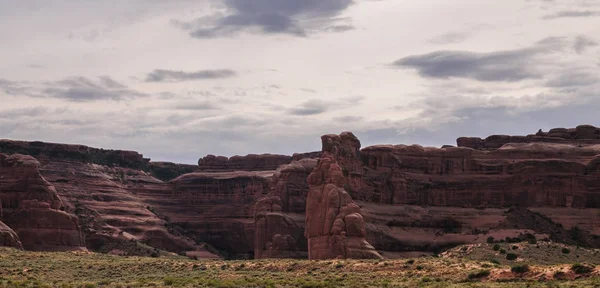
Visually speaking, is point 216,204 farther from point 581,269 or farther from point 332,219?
point 581,269

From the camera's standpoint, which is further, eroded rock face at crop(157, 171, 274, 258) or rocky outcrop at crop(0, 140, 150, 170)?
eroded rock face at crop(157, 171, 274, 258)

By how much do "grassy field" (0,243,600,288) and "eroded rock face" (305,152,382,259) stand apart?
29.7 ft

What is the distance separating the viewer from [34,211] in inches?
5684

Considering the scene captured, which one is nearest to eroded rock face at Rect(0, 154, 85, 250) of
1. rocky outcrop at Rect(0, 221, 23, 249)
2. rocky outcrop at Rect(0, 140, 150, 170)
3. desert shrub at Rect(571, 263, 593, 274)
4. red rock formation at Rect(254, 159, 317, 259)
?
rocky outcrop at Rect(0, 221, 23, 249)

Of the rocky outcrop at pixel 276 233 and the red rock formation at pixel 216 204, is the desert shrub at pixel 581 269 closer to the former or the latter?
the rocky outcrop at pixel 276 233

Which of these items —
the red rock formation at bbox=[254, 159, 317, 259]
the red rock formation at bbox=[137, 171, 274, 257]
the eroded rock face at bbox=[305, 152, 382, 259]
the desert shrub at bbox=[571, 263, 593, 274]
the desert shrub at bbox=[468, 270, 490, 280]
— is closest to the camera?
the desert shrub at bbox=[571, 263, 593, 274]

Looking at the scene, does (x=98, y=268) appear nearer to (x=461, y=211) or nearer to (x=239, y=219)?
(x=461, y=211)

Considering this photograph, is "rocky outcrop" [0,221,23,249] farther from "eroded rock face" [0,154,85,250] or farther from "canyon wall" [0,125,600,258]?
"eroded rock face" [0,154,85,250]

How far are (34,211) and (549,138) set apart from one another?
193ft

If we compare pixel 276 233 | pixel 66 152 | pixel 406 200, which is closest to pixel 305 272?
pixel 406 200

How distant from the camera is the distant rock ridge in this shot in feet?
499

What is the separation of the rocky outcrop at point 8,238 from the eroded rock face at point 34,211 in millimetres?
7542

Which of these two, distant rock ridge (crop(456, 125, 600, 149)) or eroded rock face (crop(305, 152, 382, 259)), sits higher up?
distant rock ridge (crop(456, 125, 600, 149))

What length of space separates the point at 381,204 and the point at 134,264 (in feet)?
125
